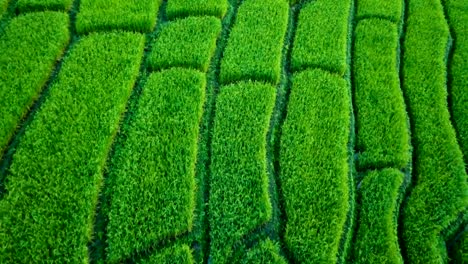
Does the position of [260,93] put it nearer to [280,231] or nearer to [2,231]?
[280,231]

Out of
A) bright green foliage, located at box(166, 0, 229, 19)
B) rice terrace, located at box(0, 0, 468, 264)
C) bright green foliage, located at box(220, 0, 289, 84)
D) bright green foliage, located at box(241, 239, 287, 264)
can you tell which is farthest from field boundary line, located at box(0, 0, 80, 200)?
bright green foliage, located at box(241, 239, 287, 264)

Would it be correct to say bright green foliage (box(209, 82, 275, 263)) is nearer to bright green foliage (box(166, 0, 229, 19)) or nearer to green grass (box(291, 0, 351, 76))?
green grass (box(291, 0, 351, 76))

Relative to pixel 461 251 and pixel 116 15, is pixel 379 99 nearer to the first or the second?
pixel 461 251

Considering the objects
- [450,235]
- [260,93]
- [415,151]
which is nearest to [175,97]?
[260,93]

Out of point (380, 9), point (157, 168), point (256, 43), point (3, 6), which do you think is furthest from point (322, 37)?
point (3, 6)

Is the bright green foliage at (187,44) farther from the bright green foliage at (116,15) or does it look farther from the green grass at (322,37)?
the green grass at (322,37)
